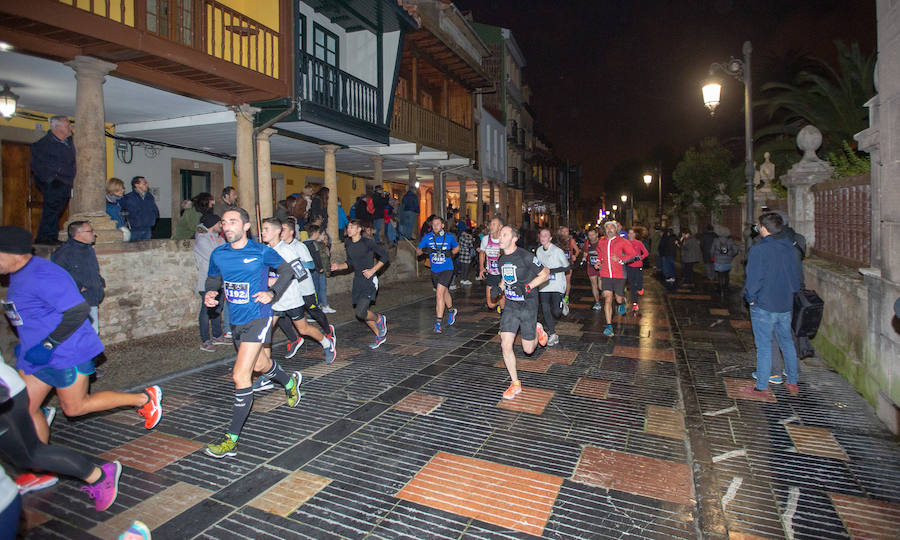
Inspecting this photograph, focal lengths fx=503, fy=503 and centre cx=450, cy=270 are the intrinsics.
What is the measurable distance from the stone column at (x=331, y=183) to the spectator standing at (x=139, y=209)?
5144mm

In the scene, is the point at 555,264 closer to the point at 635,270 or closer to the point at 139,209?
the point at 635,270

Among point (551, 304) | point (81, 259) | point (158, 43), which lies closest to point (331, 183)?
point (158, 43)

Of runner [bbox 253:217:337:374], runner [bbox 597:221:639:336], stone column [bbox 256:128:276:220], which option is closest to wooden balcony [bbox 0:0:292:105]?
stone column [bbox 256:128:276:220]

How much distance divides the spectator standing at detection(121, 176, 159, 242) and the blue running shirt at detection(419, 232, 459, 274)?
513 centimetres

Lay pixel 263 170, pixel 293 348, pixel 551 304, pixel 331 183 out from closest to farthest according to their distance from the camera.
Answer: pixel 293 348, pixel 551 304, pixel 263 170, pixel 331 183

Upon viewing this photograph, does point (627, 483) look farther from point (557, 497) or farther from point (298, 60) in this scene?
point (298, 60)

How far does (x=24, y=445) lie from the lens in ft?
8.47

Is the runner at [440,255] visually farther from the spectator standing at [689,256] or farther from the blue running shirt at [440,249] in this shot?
the spectator standing at [689,256]

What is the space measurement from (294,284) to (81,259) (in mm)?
2401

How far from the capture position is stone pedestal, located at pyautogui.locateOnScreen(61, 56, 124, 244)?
7.46 m

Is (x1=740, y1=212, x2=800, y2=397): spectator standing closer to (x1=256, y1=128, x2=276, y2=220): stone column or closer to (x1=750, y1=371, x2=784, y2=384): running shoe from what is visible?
(x1=750, y1=371, x2=784, y2=384): running shoe

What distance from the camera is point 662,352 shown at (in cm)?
747

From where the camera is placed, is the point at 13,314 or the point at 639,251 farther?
the point at 639,251

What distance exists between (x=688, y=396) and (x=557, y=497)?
280 centimetres
